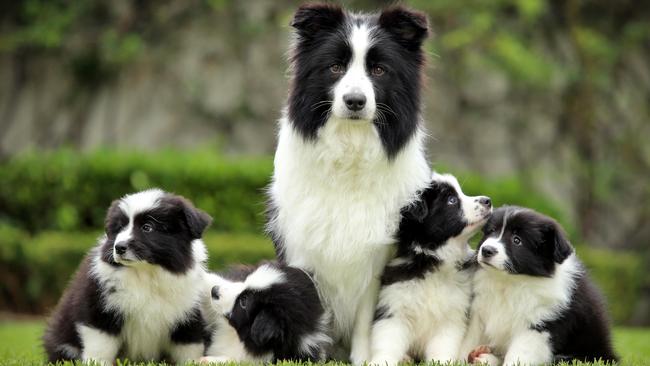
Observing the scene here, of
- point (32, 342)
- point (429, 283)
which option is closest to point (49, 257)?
point (32, 342)

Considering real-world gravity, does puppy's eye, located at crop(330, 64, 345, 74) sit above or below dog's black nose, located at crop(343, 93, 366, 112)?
above

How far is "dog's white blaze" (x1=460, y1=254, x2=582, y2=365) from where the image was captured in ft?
17.7

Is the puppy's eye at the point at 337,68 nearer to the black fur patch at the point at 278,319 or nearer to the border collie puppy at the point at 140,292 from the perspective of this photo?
the border collie puppy at the point at 140,292

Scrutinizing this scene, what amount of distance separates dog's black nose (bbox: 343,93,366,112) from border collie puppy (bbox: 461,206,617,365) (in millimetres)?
1169

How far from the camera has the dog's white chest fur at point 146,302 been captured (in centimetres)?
532

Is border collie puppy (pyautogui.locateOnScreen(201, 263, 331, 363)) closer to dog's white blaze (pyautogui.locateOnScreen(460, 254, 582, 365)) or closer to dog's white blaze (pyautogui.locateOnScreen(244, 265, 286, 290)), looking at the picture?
dog's white blaze (pyautogui.locateOnScreen(244, 265, 286, 290))

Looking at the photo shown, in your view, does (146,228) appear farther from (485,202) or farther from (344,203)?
(485,202)

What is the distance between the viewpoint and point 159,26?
46.9 ft

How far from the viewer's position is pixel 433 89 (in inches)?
557

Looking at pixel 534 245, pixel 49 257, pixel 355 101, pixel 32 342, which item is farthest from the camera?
pixel 49 257

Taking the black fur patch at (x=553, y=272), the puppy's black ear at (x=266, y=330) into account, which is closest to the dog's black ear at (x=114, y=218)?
the puppy's black ear at (x=266, y=330)

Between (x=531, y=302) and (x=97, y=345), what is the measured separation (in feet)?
8.76

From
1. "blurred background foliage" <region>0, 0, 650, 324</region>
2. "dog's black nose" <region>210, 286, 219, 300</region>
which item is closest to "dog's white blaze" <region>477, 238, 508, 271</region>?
"dog's black nose" <region>210, 286, 219, 300</region>

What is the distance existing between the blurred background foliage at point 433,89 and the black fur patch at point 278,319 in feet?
26.4
